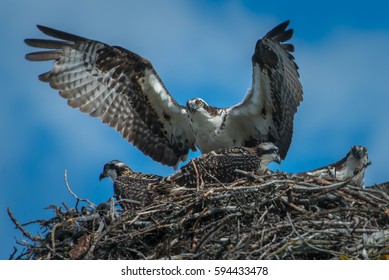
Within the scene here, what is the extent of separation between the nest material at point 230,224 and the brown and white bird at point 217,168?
1.29 ft

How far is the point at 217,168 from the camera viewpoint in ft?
29.1

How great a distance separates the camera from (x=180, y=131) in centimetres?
1094

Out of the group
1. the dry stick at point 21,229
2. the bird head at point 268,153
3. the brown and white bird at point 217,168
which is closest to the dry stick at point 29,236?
the dry stick at point 21,229

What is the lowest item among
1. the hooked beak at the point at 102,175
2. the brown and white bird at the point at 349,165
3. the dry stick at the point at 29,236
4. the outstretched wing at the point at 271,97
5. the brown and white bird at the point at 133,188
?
the dry stick at the point at 29,236

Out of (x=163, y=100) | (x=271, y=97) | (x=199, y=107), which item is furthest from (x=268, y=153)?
(x=163, y=100)

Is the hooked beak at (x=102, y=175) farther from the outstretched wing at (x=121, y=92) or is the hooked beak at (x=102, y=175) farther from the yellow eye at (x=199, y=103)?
the yellow eye at (x=199, y=103)

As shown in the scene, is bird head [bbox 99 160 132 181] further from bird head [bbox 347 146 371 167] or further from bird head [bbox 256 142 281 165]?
bird head [bbox 347 146 371 167]

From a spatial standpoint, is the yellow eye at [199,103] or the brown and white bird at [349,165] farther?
the yellow eye at [199,103]

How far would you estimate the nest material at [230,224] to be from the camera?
7.16 meters

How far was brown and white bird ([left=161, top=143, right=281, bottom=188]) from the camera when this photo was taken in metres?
8.75

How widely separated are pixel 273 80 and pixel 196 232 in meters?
2.93

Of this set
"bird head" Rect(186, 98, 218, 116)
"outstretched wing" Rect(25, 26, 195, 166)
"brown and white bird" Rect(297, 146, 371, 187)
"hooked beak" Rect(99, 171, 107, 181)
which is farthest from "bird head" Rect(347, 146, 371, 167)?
"hooked beak" Rect(99, 171, 107, 181)
